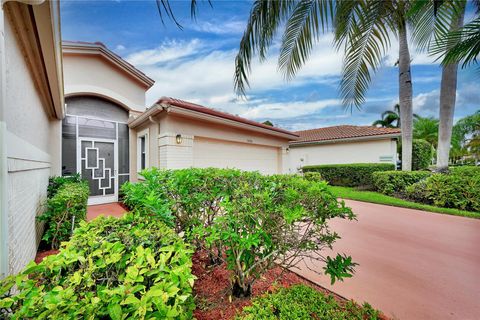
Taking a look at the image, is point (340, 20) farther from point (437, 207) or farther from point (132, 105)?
point (132, 105)

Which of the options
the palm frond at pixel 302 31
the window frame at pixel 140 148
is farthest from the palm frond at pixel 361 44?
the window frame at pixel 140 148

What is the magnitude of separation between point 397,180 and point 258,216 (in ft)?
37.3

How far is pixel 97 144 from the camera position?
857 cm

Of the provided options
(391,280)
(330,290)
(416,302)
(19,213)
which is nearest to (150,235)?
(19,213)

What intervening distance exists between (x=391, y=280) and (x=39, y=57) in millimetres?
6920

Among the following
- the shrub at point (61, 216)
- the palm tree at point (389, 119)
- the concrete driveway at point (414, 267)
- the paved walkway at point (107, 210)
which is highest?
the palm tree at point (389, 119)

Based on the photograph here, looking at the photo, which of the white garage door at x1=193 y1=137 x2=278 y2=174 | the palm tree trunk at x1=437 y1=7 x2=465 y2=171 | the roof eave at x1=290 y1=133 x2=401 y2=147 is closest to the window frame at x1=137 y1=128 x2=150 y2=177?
the white garage door at x1=193 y1=137 x2=278 y2=174

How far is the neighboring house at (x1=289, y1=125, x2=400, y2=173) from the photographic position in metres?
15.6

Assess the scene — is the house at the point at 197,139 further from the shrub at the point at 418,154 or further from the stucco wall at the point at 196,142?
the shrub at the point at 418,154

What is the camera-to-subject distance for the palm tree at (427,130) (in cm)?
2722

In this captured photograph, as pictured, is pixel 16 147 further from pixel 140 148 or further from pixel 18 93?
pixel 140 148

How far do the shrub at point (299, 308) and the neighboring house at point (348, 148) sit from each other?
12197 millimetres

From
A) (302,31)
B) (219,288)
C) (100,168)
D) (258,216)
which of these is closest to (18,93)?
(258,216)

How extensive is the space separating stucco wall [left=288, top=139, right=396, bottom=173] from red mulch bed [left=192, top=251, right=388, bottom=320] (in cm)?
1389
